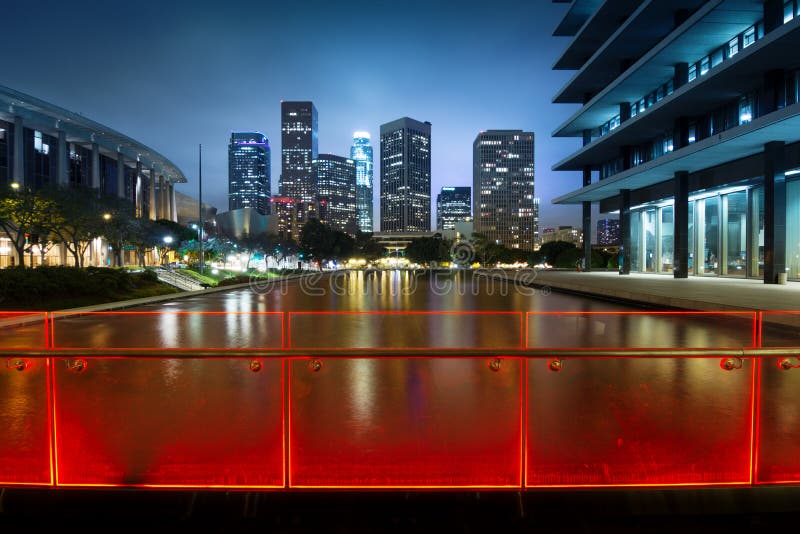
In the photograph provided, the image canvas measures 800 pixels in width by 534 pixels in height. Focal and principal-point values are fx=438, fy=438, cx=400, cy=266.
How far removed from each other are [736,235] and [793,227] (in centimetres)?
473

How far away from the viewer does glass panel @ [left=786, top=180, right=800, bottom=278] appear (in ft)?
97.3

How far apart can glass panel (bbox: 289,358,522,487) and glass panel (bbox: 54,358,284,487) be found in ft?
1.34

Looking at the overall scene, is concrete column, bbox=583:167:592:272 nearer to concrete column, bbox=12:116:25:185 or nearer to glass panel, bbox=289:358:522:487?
glass panel, bbox=289:358:522:487

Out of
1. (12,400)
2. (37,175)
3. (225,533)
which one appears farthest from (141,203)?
(225,533)

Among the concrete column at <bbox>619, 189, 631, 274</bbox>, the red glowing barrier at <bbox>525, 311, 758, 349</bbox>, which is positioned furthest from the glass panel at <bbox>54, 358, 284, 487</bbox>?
the concrete column at <bbox>619, 189, 631, 274</bbox>

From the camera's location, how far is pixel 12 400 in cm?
664

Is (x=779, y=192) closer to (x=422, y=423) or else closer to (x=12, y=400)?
(x=422, y=423)

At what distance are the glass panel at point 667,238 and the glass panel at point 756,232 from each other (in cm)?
1026

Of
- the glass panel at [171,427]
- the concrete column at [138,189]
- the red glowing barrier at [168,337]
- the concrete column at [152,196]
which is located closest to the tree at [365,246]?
the concrete column at [152,196]

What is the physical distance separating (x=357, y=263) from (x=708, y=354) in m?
147

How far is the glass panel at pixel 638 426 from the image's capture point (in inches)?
156

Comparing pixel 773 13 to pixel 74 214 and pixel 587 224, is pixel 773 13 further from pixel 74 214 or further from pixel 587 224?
pixel 74 214

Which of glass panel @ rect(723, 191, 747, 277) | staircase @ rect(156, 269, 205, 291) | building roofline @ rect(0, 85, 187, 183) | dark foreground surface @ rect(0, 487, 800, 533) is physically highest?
building roofline @ rect(0, 85, 187, 183)

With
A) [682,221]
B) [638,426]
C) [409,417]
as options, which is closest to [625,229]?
[682,221]
